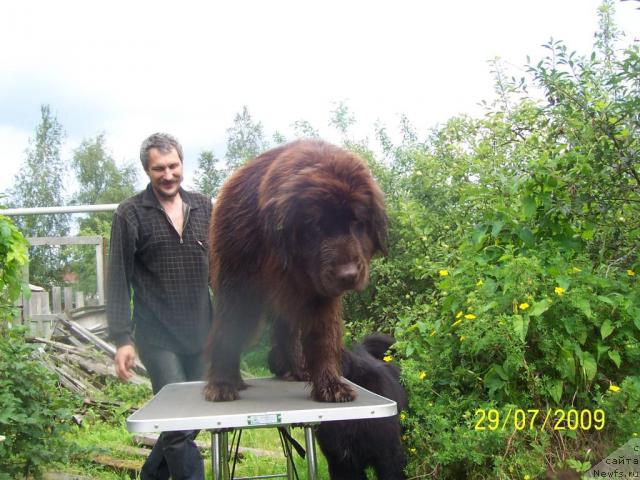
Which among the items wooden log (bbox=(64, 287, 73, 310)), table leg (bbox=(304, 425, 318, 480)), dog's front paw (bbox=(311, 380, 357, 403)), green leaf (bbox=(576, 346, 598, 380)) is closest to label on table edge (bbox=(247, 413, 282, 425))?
table leg (bbox=(304, 425, 318, 480))

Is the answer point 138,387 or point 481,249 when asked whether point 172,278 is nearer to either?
point 481,249

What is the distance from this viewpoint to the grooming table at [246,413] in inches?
96.2

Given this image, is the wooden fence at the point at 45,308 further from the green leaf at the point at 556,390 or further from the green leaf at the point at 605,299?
the green leaf at the point at 605,299

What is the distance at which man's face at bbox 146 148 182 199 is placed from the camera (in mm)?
3678

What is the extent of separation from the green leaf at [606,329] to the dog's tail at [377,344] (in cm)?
166

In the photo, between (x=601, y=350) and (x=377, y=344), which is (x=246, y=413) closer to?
(x=601, y=350)

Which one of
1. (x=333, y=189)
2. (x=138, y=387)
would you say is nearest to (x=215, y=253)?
(x=333, y=189)

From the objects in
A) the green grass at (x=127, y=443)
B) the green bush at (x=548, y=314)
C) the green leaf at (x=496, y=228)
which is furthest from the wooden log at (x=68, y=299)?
the green leaf at (x=496, y=228)

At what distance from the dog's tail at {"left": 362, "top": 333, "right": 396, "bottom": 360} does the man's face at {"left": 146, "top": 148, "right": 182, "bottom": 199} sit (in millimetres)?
1691

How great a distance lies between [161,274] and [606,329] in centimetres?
233

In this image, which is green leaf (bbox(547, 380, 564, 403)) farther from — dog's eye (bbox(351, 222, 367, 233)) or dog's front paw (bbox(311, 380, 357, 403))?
dog's eye (bbox(351, 222, 367, 233))

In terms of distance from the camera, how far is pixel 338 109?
7695mm

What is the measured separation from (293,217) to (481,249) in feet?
5.55
